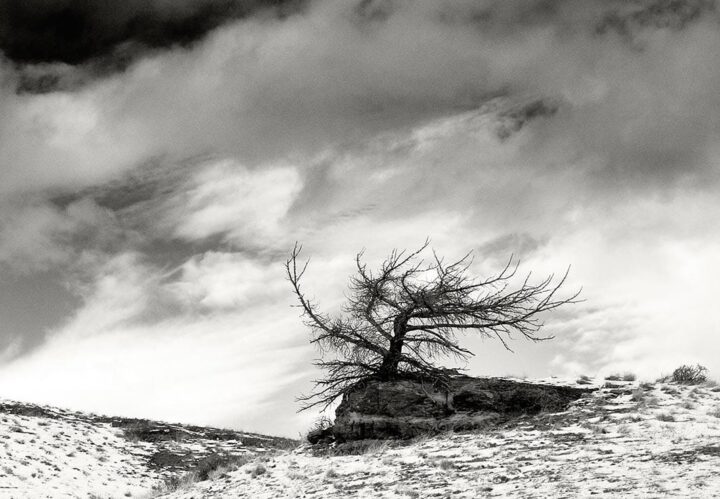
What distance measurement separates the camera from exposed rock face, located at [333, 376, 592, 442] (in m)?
14.6

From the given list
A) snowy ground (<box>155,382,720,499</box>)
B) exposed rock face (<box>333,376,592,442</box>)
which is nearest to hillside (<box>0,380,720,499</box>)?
snowy ground (<box>155,382,720,499</box>)

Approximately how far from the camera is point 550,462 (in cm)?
1052

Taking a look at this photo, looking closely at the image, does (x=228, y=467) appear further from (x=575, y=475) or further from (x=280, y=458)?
(x=575, y=475)

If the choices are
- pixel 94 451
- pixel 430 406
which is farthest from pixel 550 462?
pixel 94 451

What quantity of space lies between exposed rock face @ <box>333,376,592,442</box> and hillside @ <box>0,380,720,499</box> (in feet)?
1.92

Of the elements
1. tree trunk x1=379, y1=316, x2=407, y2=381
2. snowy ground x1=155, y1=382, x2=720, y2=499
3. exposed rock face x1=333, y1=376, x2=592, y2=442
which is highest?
tree trunk x1=379, y1=316, x2=407, y2=381

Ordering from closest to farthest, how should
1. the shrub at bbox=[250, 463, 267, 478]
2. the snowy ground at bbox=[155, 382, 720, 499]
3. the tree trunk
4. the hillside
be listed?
the snowy ground at bbox=[155, 382, 720, 499] < the hillside < the shrub at bbox=[250, 463, 267, 478] < the tree trunk

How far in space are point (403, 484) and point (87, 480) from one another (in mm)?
12020

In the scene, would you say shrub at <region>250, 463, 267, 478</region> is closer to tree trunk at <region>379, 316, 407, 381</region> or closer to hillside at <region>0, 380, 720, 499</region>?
hillside at <region>0, 380, 720, 499</region>

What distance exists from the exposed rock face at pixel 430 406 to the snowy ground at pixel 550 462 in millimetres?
771

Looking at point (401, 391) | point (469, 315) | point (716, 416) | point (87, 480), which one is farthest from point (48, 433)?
point (716, 416)

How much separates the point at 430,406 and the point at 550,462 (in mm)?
4923

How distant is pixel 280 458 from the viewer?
1473cm

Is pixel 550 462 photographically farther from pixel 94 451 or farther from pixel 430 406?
pixel 94 451
